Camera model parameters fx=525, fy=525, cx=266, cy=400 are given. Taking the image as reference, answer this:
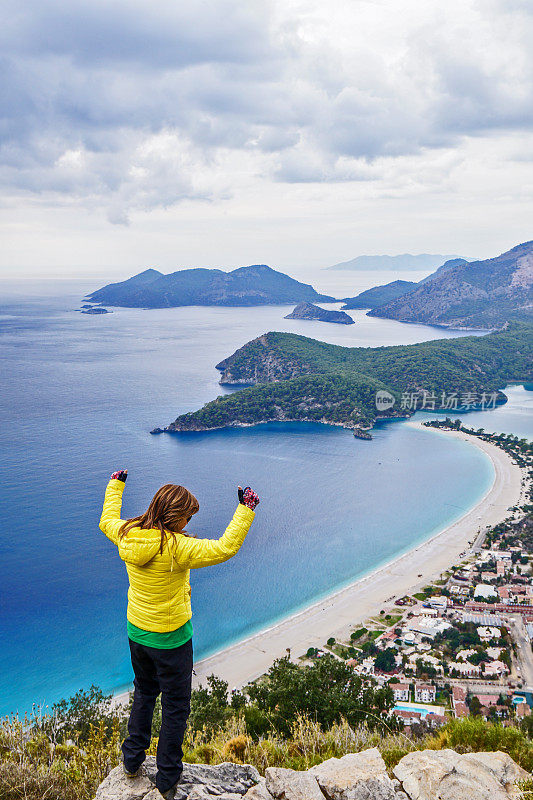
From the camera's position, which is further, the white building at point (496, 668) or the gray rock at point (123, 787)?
the white building at point (496, 668)

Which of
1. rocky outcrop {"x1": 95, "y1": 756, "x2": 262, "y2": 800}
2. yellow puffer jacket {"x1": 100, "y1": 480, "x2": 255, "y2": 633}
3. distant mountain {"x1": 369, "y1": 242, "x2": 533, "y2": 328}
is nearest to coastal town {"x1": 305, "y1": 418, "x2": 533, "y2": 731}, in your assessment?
rocky outcrop {"x1": 95, "y1": 756, "x2": 262, "y2": 800}

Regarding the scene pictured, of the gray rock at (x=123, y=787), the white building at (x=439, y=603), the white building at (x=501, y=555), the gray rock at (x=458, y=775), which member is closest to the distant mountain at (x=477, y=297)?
the white building at (x=501, y=555)

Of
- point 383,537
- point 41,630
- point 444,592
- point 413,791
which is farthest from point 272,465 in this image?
point 413,791

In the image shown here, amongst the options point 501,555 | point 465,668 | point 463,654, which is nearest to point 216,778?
point 465,668

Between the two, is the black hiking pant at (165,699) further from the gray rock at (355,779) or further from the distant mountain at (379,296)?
the distant mountain at (379,296)

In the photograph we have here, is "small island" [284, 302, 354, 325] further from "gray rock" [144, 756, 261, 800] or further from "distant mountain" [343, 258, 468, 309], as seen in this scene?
"gray rock" [144, 756, 261, 800]

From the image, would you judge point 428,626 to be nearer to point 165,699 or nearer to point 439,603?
point 439,603
